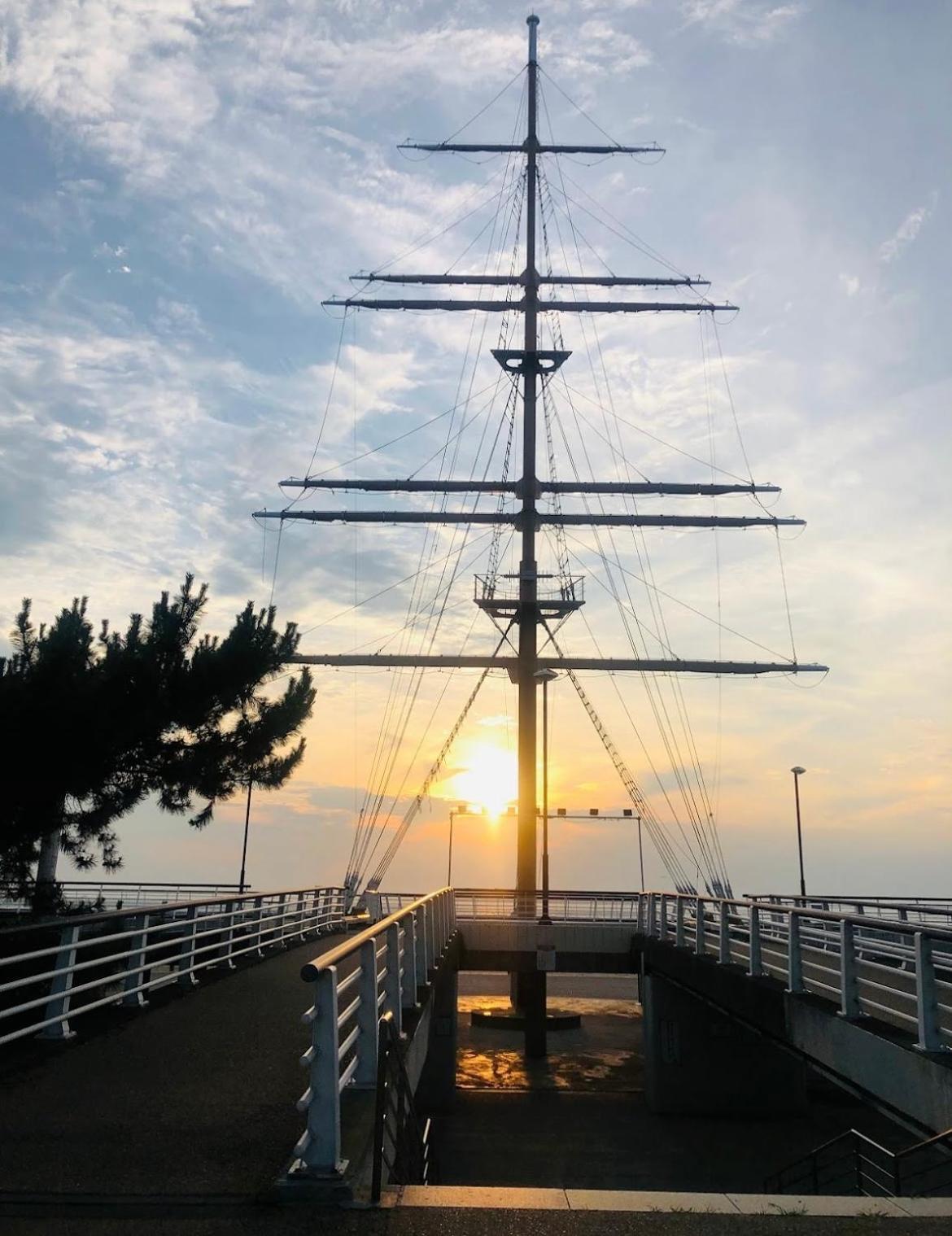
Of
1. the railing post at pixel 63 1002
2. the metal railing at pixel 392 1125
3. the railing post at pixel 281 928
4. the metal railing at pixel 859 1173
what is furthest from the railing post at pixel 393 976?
the railing post at pixel 281 928

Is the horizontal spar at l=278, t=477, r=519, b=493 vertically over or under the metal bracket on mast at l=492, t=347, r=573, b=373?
under

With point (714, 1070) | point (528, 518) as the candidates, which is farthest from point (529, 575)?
point (714, 1070)

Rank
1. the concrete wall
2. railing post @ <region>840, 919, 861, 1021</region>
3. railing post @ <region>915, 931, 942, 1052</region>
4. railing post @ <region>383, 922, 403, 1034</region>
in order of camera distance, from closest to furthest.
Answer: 1. railing post @ <region>383, 922, 403, 1034</region>
2. railing post @ <region>915, 931, 942, 1052</region>
3. railing post @ <region>840, 919, 861, 1021</region>
4. the concrete wall

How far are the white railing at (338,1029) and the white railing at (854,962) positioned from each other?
4.30m

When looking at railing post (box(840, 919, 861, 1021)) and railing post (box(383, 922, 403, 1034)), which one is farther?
railing post (box(840, 919, 861, 1021))

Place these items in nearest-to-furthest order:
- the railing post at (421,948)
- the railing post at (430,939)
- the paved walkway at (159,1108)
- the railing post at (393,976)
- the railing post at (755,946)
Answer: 1. the paved walkway at (159,1108)
2. the railing post at (393,976)
3. the railing post at (421,948)
4. the railing post at (430,939)
5. the railing post at (755,946)

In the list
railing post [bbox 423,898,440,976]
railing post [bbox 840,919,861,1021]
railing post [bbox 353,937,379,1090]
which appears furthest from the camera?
railing post [bbox 423,898,440,976]

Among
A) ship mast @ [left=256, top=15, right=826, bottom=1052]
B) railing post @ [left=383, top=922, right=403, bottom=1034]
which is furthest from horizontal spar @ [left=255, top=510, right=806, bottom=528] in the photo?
railing post @ [left=383, top=922, right=403, bottom=1034]

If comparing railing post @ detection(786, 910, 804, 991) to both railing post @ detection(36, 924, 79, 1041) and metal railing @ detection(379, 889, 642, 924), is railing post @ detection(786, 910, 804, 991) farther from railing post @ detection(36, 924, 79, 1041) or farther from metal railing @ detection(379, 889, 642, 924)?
metal railing @ detection(379, 889, 642, 924)

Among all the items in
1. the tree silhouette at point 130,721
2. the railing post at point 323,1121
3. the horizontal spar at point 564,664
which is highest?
the horizontal spar at point 564,664

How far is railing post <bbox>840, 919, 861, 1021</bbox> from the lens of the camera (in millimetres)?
10627

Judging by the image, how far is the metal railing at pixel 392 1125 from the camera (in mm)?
5312

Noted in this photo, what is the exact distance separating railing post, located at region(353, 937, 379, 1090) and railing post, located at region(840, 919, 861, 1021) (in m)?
5.61

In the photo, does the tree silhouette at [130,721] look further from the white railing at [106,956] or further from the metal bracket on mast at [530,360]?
the metal bracket on mast at [530,360]
